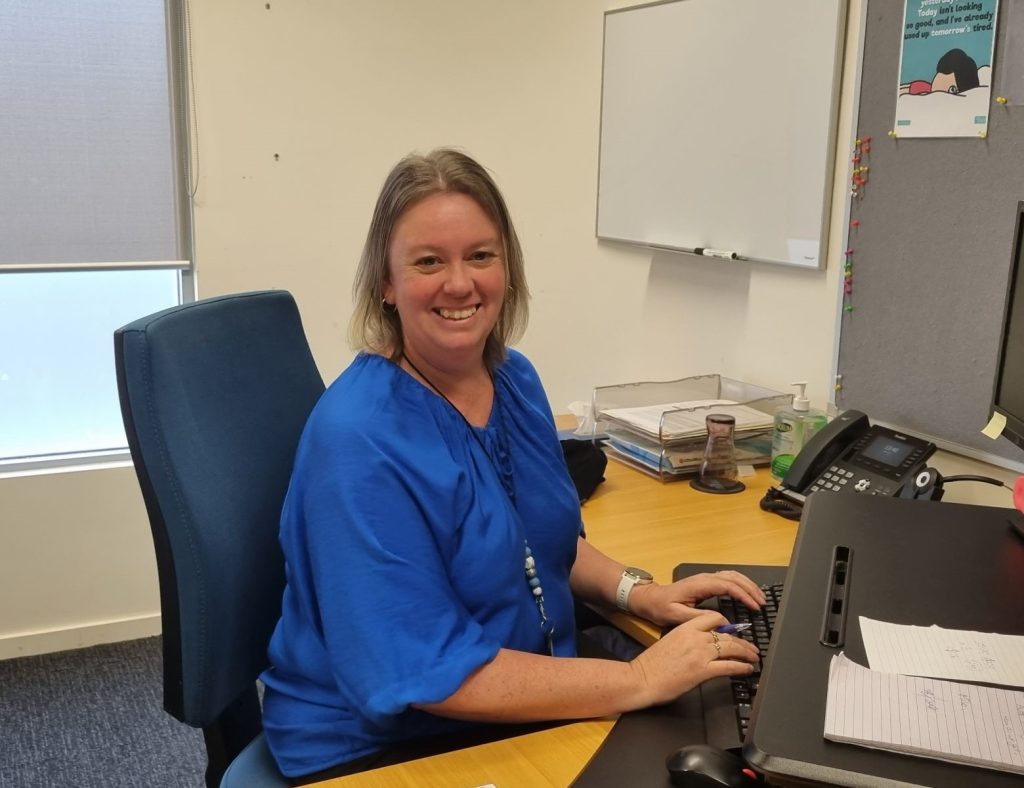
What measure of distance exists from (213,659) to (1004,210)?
148cm

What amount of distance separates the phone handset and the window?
1789mm

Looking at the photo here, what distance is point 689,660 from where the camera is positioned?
114cm

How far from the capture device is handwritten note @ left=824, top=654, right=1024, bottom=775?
0.77m

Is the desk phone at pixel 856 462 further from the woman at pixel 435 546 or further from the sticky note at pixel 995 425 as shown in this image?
the woman at pixel 435 546

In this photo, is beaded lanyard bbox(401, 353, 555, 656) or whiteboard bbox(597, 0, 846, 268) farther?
whiteboard bbox(597, 0, 846, 268)

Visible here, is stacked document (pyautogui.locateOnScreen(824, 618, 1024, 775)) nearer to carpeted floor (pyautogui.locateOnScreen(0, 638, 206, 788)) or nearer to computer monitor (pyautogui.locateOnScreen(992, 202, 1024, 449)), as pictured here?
computer monitor (pyautogui.locateOnScreen(992, 202, 1024, 449))

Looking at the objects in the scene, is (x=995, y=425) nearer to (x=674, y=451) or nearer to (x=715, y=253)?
(x=674, y=451)

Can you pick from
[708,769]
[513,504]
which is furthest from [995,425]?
[708,769]

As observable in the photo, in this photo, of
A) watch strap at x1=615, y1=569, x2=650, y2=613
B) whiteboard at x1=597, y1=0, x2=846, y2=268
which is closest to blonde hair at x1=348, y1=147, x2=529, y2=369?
watch strap at x1=615, y1=569, x2=650, y2=613

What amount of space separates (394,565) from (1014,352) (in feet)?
3.18

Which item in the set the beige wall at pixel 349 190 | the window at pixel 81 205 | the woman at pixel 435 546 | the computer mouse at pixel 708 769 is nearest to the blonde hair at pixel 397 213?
the woman at pixel 435 546

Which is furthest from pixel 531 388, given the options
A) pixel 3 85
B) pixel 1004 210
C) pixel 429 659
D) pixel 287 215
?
pixel 3 85

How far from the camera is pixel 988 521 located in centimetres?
126

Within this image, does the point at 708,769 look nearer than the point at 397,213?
Yes
